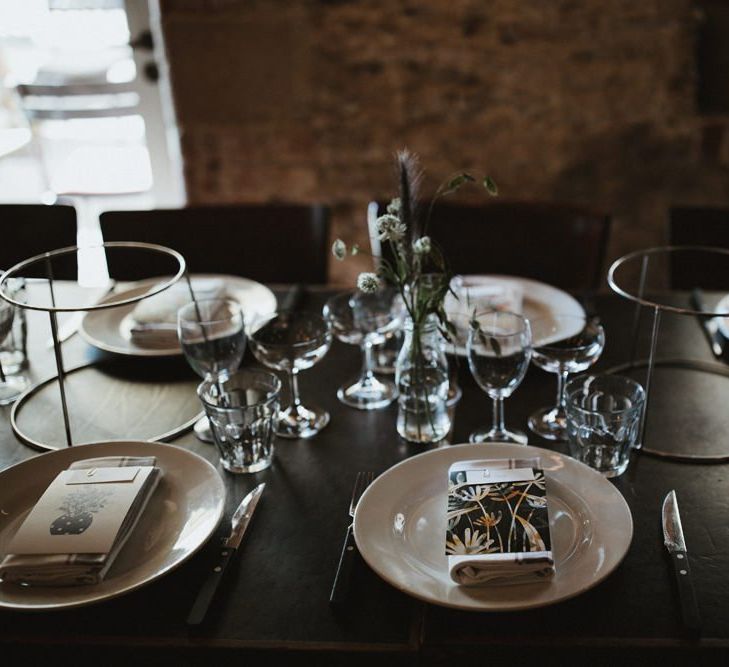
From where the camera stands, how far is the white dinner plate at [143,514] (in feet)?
3.09

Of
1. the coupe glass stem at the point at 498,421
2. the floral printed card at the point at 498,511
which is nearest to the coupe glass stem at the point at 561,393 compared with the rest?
the coupe glass stem at the point at 498,421

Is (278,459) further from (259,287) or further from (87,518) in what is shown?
(259,287)

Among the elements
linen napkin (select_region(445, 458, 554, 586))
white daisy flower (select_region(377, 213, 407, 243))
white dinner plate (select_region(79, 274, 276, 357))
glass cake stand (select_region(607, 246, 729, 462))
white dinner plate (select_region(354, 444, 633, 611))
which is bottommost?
glass cake stand (select_region(607, 246, 729, 462))

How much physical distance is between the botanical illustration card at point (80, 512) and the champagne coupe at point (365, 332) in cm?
39

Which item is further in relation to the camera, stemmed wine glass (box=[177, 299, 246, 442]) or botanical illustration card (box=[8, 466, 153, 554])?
stemmed wine glass (box=[177, 299, 246, 442])

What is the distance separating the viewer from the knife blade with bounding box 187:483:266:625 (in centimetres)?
92

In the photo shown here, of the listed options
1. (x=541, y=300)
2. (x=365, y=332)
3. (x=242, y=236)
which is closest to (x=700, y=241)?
(x=541, y=300)

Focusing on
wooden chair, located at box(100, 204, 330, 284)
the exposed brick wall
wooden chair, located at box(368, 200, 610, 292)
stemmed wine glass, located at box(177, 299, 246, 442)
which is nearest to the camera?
stemmed wine glass, located at box(177, 299, 246, 442)

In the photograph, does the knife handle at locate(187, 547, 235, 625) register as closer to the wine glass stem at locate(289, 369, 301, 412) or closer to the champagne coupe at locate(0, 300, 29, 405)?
the wine glass stem at locate(289, 369, 301, 412)

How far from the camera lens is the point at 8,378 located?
148 centimetres

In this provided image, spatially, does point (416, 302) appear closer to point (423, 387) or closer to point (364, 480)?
point (423, 387)

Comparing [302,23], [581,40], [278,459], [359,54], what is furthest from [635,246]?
[278,459]

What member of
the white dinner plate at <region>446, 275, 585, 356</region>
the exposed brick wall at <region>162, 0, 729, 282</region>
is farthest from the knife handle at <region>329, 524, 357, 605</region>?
the exposed brick wall at <region>162, 0, 729, 282</region>

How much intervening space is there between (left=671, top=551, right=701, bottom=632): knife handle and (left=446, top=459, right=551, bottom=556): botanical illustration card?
0.15 m
